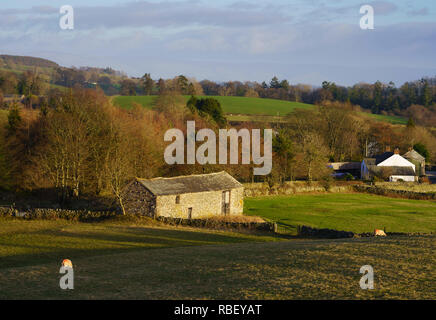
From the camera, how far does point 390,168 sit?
244ft

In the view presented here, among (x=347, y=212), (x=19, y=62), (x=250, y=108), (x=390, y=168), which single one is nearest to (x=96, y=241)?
(x=347, y=212)

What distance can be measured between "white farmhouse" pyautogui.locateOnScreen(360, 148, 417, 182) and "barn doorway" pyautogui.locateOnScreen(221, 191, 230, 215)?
39558 millimetres

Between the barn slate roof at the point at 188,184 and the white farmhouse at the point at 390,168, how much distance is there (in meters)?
39.1

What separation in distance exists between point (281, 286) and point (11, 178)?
4306cm

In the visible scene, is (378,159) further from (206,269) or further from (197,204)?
(206,269)

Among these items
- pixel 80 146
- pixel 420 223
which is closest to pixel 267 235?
pixel 420 223

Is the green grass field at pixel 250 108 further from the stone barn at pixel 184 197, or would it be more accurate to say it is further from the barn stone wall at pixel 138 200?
the barn stone wall at pixel 138 200

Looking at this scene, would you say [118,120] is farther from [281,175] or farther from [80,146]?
[281,175]

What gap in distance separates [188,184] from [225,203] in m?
4.18

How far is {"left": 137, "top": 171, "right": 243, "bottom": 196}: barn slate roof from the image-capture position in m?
37.0

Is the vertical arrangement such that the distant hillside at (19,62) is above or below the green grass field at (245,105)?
above

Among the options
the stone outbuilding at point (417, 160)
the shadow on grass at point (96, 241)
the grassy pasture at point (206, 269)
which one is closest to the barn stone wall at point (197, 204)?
the shadow on grass at point (96, 241)

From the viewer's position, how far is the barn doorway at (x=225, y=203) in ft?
135

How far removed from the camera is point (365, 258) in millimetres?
18953
